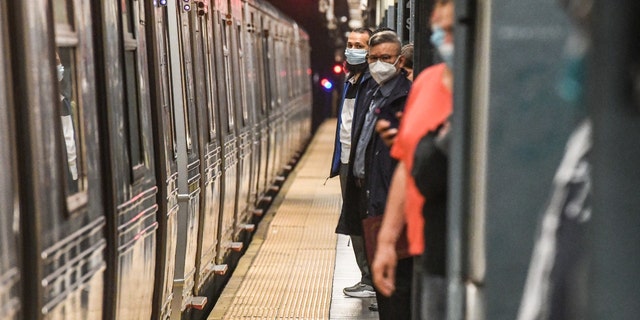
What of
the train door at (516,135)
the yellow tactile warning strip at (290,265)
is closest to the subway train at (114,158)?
the yellow tactile warning strip at (290,265)

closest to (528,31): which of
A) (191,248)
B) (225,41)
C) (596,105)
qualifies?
(596,105)

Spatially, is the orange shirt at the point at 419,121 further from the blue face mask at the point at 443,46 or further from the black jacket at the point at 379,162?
the black jacket at the point at 379,162

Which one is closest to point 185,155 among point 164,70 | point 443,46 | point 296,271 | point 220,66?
point 164,70

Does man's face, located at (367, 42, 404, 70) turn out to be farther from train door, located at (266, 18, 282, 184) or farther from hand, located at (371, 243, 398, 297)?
train door, located at (266, 18, 282, 184)

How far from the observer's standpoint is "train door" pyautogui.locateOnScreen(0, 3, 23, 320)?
2902 millimetres

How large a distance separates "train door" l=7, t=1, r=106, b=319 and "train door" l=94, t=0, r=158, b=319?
0.29 ft

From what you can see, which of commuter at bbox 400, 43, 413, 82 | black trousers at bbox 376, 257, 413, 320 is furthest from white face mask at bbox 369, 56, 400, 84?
black trousers at bbox 376, 257, 413, 320

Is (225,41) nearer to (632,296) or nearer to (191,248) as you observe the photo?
(191,248)

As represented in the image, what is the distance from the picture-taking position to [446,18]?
255cm

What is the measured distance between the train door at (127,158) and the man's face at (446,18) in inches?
65.9

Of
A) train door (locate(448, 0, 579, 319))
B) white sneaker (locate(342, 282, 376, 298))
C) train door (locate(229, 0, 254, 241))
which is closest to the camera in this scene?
train door (locate(448, 0, 579, 319))

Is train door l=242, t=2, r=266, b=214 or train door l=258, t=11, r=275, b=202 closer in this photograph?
train door l=242, t=2, r=266, b=214

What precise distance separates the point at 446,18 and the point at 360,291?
17.8ft

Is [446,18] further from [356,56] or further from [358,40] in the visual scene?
[358,40]
